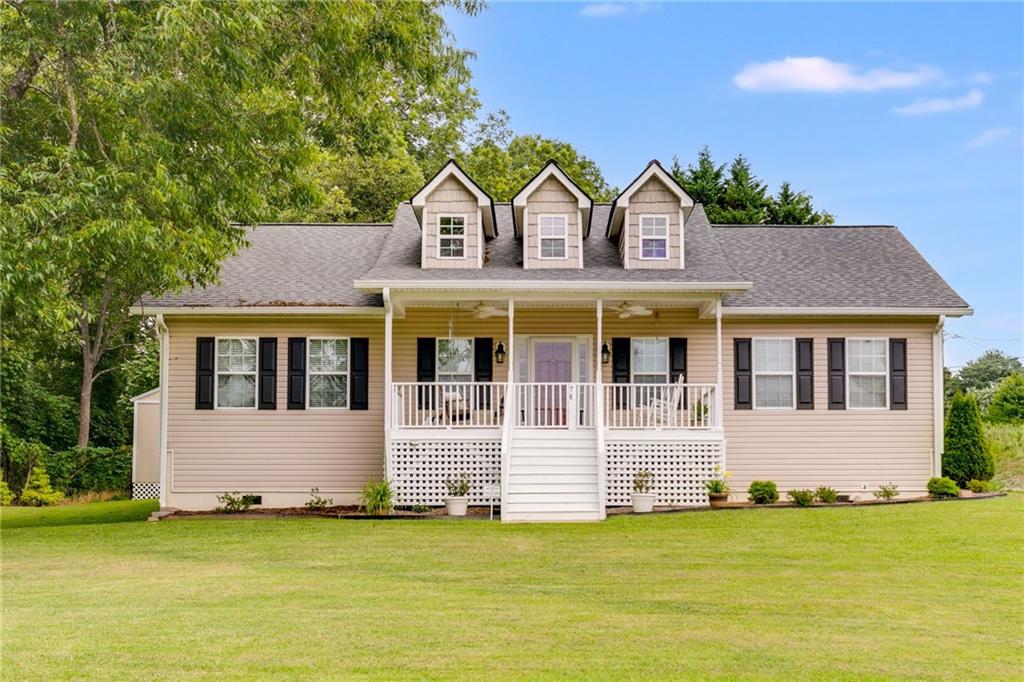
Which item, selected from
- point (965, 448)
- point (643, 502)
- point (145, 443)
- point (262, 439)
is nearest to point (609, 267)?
point (643, 502)

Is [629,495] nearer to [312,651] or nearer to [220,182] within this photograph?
[220,182]

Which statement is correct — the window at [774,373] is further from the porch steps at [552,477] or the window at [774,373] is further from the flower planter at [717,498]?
the porch steps at [552,477]

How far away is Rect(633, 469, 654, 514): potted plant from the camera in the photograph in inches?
622

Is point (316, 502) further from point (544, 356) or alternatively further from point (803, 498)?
point (803, 498)

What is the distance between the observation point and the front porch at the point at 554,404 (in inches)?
632

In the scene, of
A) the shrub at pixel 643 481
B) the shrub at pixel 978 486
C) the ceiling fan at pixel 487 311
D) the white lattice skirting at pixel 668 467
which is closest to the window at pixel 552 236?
the ceiling fan at pixel 487 311

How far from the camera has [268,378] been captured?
17.8 m

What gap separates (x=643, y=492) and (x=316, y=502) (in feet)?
18.2

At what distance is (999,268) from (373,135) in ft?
65.7

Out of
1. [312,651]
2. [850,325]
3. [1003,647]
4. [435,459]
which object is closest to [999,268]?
[850,325]

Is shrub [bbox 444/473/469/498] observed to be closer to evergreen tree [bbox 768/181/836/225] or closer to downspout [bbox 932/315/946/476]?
downspout [bbox 932/315/946/476]

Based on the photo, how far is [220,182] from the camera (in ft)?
49.6

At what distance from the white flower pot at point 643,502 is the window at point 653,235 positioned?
14.6 feet

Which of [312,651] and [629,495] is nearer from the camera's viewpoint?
[312,651]
